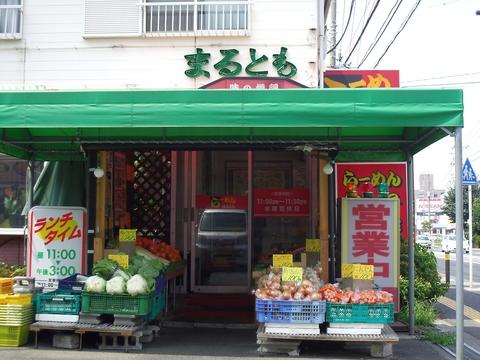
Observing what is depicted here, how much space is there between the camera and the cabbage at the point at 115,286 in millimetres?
Result: 7133

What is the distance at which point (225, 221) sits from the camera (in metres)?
11.4

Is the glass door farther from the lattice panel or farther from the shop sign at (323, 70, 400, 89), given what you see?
the shop sign at (323, 70, 400, 89)

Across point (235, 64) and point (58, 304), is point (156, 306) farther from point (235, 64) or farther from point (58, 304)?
point (235, 64)

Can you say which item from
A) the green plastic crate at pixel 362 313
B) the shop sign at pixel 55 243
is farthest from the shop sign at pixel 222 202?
Answer: the green plastic crate at pixel 362 313

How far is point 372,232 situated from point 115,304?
4.01 meters

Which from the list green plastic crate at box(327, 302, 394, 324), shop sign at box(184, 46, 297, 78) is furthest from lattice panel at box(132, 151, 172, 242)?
green plastic crate at box(327, 302, 394, 324)

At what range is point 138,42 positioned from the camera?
10617 mm

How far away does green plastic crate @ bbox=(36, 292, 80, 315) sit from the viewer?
7233 mm

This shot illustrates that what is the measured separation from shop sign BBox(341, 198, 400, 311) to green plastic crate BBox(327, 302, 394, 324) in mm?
1701

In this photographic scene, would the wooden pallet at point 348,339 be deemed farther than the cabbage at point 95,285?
Answer: No

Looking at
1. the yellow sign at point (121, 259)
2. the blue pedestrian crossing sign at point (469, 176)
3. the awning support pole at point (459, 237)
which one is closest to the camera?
the awning support pole at point (459, 237)

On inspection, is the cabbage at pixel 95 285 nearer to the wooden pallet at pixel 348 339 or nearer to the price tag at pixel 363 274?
the wooden pallet at pixel 348 339

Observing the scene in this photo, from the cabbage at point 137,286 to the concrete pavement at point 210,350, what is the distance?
30.4 inches

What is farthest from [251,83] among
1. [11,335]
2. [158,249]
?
[11,335]
